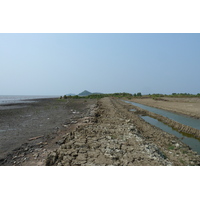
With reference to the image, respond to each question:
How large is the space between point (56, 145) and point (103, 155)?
12.2 ft

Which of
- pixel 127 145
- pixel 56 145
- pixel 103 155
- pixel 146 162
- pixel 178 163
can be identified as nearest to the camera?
pixel 146 162

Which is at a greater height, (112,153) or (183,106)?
(183,106)

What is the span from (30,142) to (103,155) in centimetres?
585

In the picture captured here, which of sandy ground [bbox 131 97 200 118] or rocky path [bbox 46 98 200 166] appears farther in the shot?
sandy ground [bbox 131 97 200 118]

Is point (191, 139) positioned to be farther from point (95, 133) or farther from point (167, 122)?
point (95, 133)

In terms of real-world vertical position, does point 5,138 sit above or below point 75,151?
below

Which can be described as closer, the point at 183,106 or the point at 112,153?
the point at 112,153

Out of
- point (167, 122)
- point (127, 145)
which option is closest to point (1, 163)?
point (127, 145)

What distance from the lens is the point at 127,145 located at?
7.79 meters

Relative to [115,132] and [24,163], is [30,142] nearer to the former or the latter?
[24,163]

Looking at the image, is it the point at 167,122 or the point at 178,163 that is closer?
the point at 178,163

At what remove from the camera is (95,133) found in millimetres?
9656

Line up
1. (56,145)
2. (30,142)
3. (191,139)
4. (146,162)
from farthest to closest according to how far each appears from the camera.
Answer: (191,139), (30,142), (56,145), (146,162)

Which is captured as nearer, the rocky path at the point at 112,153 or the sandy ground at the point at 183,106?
the rocky path at the point at 112,153
